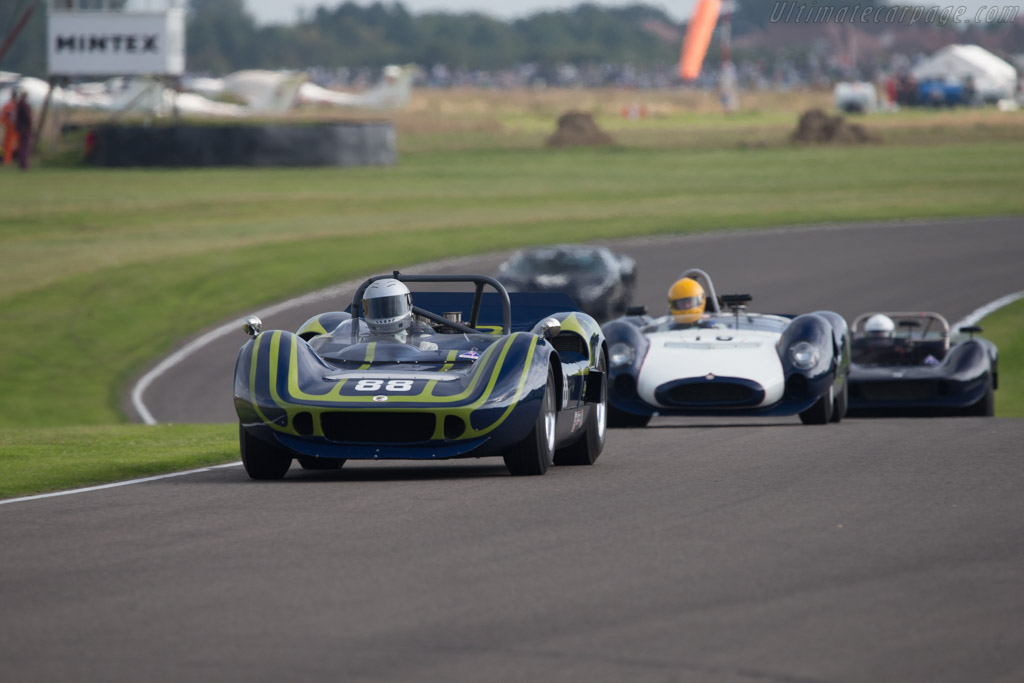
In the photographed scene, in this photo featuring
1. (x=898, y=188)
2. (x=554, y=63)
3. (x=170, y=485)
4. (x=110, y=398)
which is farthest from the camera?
(x=554, y=63)

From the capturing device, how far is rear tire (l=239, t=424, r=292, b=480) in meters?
9.34

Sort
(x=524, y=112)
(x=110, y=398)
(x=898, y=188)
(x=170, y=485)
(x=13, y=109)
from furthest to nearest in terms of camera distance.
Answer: (x=524, y=112), (x=13, y=109), (x=898, y=188), (x=110, y=398), (x=170, y=485)

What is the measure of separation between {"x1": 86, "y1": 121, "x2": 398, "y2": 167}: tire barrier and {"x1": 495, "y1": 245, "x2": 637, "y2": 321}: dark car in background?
66.6 ft

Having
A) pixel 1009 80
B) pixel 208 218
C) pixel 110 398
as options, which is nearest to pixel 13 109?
pixel 208 218

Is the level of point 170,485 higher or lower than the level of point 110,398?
higher

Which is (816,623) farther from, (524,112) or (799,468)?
(524,112)

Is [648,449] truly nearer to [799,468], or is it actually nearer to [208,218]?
[799,468]

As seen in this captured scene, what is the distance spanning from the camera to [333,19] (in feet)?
654

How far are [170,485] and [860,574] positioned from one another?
4.23 meters

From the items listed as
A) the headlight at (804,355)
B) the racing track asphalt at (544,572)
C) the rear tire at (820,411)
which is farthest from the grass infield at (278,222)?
the rear tire at (820,411)

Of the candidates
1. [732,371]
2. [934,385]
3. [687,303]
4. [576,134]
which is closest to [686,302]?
[687,303]

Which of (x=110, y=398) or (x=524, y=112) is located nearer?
(x=110, y=398)

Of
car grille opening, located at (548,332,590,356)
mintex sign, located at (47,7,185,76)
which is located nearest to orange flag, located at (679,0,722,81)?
mintex sign, located at (47,7,185,76)

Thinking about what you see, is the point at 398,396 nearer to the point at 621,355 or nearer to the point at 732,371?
the point at 732,371
